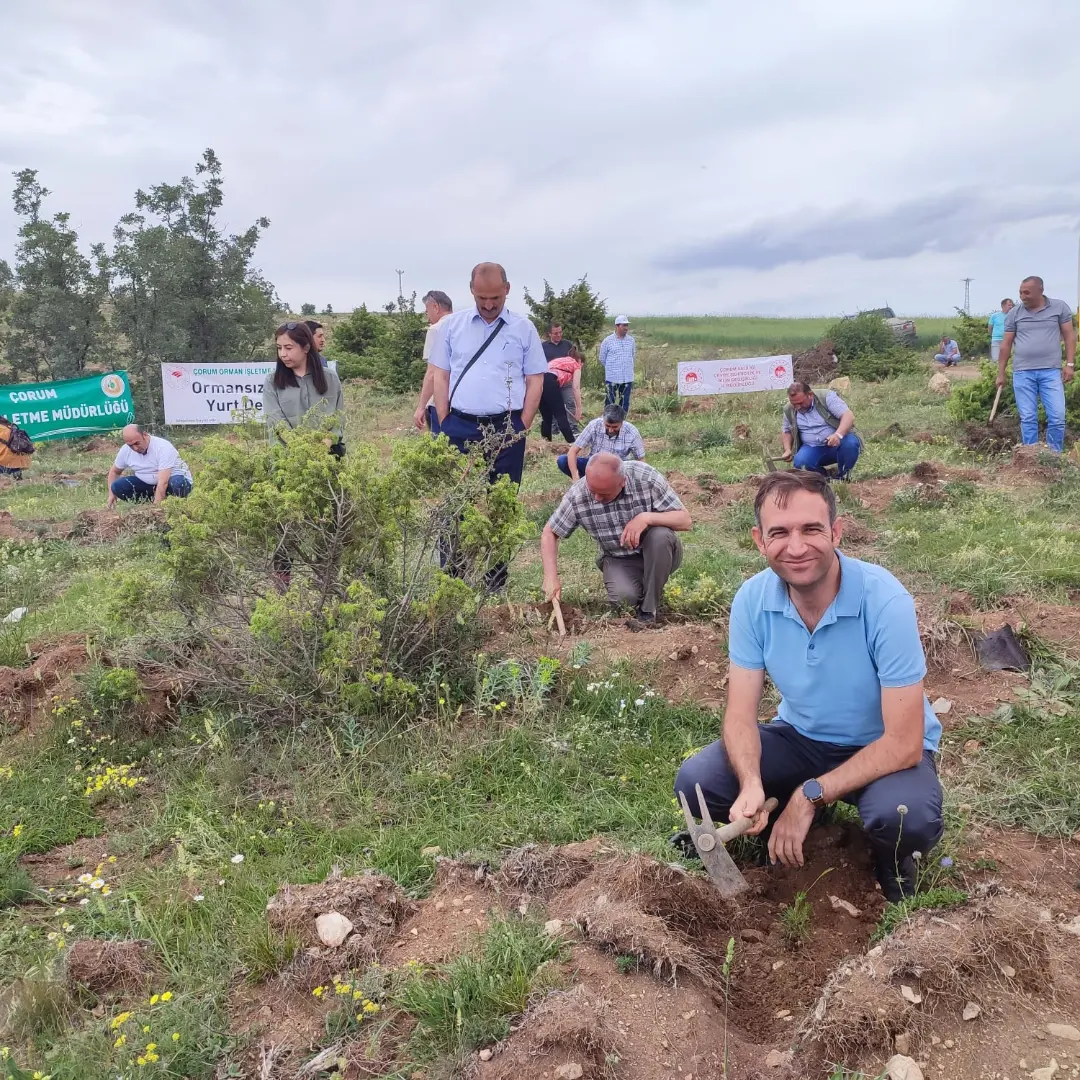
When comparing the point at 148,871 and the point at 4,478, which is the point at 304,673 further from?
the point at 4,478

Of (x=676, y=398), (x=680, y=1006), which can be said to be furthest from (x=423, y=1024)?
(x=676, y=398)

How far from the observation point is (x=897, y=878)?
8.00ft

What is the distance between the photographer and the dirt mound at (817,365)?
2219cm

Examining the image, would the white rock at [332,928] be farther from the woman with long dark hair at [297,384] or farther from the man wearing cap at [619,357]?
the man wearing cap at [619,357]

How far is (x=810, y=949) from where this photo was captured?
2.34 m

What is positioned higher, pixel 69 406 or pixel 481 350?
pixel 69 406

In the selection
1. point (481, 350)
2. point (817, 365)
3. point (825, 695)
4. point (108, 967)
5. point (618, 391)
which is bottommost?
point (108, 967)

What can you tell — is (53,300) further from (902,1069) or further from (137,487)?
(902,1069)

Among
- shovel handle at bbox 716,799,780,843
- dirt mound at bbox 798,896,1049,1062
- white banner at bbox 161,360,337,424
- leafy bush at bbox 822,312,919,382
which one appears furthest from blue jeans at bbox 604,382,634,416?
dirt mound at bbox 798,896,1049,1062

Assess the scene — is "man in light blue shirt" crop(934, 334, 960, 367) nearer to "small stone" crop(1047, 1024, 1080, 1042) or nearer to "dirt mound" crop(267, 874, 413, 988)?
"small stone" crop(1047, 1024, 1080, 1042)

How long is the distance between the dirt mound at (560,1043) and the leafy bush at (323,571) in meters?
1.71

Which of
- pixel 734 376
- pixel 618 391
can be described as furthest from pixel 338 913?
pixel 734 376

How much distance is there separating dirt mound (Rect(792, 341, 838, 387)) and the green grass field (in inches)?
682

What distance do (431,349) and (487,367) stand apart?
515 millimetres
